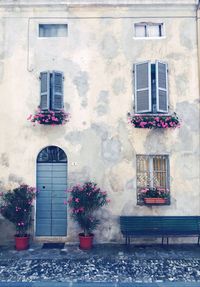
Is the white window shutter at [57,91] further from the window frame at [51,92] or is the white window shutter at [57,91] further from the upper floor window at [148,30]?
the upper floor window at [148,30]

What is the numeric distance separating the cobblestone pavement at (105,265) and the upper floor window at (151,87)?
4181 millimetres

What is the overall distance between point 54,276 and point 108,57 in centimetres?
660

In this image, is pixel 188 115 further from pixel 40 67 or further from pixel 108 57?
pixel 40 67

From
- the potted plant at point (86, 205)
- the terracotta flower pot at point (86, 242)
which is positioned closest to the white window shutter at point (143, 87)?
the potted plant at point (86, 205)

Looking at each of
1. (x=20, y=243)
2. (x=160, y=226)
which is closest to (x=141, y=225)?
(x=160, y=226)

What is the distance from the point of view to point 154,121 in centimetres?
852

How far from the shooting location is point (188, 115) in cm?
893

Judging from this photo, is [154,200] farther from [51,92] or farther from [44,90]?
[44,90]

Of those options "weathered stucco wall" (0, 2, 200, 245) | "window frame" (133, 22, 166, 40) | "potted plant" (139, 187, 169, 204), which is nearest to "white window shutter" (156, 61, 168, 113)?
"weathered stucco wall" (0, 2, 200, 245)

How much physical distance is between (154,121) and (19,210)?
479cm

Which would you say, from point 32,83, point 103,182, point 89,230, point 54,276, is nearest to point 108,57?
point 32,83

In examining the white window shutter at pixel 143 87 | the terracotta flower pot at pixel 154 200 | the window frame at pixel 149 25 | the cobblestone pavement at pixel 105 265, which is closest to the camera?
the cobblestone pavement at pixel 105 265

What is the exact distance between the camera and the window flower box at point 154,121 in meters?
8.52

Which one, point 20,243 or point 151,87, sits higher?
point 151,87
